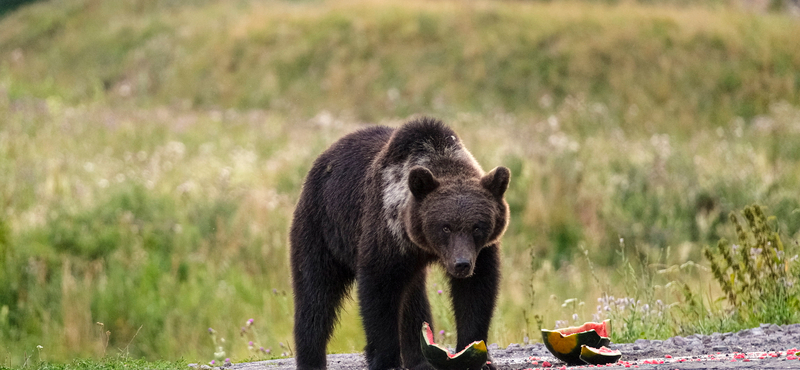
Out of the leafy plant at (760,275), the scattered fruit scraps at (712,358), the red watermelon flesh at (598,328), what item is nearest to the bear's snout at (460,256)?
the scattered fruit scraps at (712,358)

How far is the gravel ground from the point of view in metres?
4.15

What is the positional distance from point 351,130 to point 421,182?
11737 millimetres

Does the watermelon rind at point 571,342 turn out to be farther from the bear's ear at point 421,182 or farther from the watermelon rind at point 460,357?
the bear's ear at point 421,182

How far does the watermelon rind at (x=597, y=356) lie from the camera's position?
4551 millimetres

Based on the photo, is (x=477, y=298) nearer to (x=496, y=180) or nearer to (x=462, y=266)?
(x=462, y=266)

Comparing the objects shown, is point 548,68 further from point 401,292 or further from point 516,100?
point 401,292

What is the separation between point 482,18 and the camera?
30375mm

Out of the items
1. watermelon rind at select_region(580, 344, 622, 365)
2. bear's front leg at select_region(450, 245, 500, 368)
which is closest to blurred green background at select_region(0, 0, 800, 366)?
watermelon rind at select_region(580, 344, 622, 365)

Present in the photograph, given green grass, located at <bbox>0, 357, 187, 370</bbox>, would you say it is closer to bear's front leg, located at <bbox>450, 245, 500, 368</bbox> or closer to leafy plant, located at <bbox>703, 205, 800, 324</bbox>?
bear's front leg, located at <bbox>450, 245, 500, 368</bbox>

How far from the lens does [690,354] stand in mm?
4949

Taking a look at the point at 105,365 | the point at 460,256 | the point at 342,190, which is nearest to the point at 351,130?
the point at 342,190

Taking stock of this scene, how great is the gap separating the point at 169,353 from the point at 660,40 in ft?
73.6

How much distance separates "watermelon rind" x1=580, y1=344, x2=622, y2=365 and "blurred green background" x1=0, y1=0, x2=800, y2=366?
1599mm

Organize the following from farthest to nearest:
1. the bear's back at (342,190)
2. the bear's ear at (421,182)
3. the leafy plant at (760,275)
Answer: the leafy plant at (760,275)
the bear's back at (342,190)
the bear's ear at (421,182)
